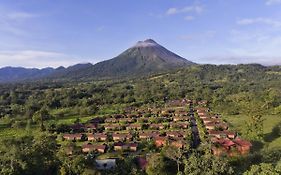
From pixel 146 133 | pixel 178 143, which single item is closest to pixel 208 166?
pixel 178 143

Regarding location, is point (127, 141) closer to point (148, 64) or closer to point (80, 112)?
point (80, 112)

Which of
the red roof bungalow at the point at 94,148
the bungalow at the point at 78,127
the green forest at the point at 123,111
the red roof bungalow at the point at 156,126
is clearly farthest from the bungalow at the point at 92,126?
the red roof bungalow at the point at 94,148

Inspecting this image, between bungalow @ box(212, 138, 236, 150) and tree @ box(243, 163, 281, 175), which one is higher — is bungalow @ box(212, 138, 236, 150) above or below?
below

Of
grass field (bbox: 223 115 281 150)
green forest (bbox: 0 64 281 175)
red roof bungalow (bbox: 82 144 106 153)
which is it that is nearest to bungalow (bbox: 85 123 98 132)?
green forest (bbox: 0 64 281 175)

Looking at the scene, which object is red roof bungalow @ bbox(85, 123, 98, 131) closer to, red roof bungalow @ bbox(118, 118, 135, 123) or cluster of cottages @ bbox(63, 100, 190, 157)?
cluster of cottages @ bbox(63, 100, 190, 157)

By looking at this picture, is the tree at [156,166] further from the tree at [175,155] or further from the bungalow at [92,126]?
the bungalow at [92,126]
